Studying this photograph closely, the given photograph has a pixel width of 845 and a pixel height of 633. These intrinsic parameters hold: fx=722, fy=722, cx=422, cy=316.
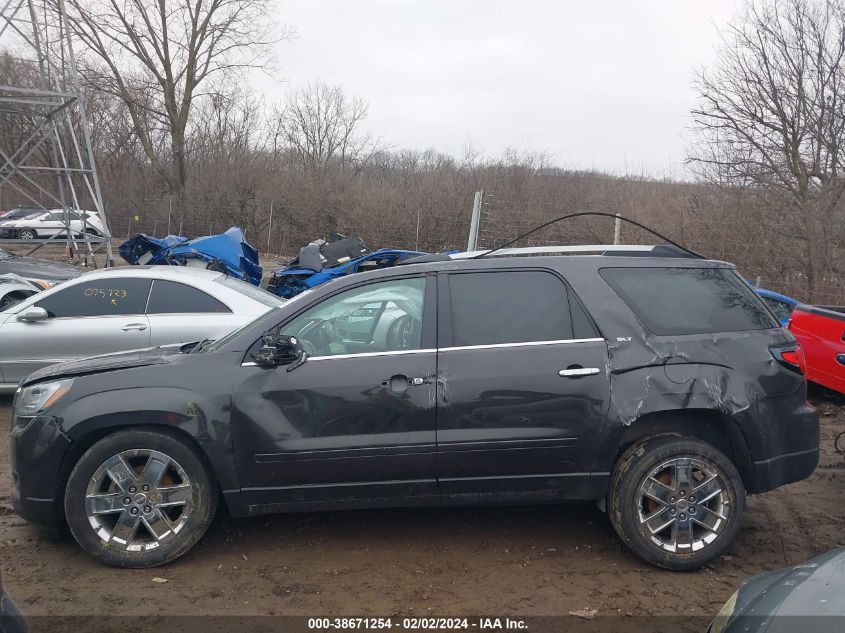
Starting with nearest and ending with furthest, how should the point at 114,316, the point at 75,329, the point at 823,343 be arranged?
1. the point at 75,329
2. the point at 114,316
3. the point at 823,343

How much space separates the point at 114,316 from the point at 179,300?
637 mm

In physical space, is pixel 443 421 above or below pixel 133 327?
below

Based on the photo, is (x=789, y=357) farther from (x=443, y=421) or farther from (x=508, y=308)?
(x=443, y=421)

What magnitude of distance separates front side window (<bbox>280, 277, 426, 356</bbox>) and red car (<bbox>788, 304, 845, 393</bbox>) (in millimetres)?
4927

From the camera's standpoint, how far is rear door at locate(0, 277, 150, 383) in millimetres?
7031

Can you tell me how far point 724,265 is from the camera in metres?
4.59

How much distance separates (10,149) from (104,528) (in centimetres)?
3468

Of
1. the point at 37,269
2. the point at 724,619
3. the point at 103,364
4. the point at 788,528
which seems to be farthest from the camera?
the point at 37,269

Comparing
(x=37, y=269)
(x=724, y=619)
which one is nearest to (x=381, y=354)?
(x=724, y=619)

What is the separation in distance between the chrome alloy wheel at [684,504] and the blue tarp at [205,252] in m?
10.4

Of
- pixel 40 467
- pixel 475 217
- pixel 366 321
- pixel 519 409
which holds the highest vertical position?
pixel 475 217

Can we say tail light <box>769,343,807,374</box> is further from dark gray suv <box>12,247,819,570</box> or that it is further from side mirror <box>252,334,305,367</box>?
side mirror <box>252,334,305,367</box>

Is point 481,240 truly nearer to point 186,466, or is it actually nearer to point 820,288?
point 820,288

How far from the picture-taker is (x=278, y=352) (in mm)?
4109
